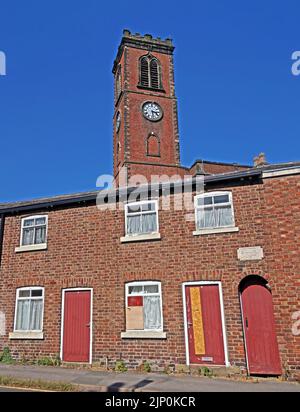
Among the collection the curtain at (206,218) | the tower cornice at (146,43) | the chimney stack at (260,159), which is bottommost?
the curtain at (206,218)

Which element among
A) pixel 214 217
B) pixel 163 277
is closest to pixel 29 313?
pixel 163 277

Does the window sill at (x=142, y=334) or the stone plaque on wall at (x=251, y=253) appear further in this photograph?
the window sill at (x=142, y=334)

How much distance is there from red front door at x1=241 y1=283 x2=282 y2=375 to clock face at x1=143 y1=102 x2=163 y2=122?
24.6 meters

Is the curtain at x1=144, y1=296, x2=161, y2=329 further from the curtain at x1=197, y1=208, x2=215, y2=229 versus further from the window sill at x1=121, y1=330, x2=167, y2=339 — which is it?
the curtain at x1=197, y1=208, x2=215, y2=229

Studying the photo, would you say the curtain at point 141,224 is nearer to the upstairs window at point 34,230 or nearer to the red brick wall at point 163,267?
the red brick wall at point 163,267

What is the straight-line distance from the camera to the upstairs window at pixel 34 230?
13.5 meters

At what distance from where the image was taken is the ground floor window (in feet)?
36.8

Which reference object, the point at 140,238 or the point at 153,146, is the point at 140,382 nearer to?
the point at 140,238

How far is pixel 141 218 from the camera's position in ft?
40.8

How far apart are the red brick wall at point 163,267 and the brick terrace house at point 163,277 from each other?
0.03m

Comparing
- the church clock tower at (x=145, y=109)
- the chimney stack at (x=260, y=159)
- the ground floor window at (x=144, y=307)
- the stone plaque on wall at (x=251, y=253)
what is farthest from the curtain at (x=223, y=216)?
the church clock tower at (x=145, y=109)

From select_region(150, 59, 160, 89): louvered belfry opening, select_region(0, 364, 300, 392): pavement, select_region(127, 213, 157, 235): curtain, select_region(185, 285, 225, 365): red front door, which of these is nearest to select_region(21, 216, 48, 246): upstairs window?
select_region(127, 213, 157, 235): curtain
